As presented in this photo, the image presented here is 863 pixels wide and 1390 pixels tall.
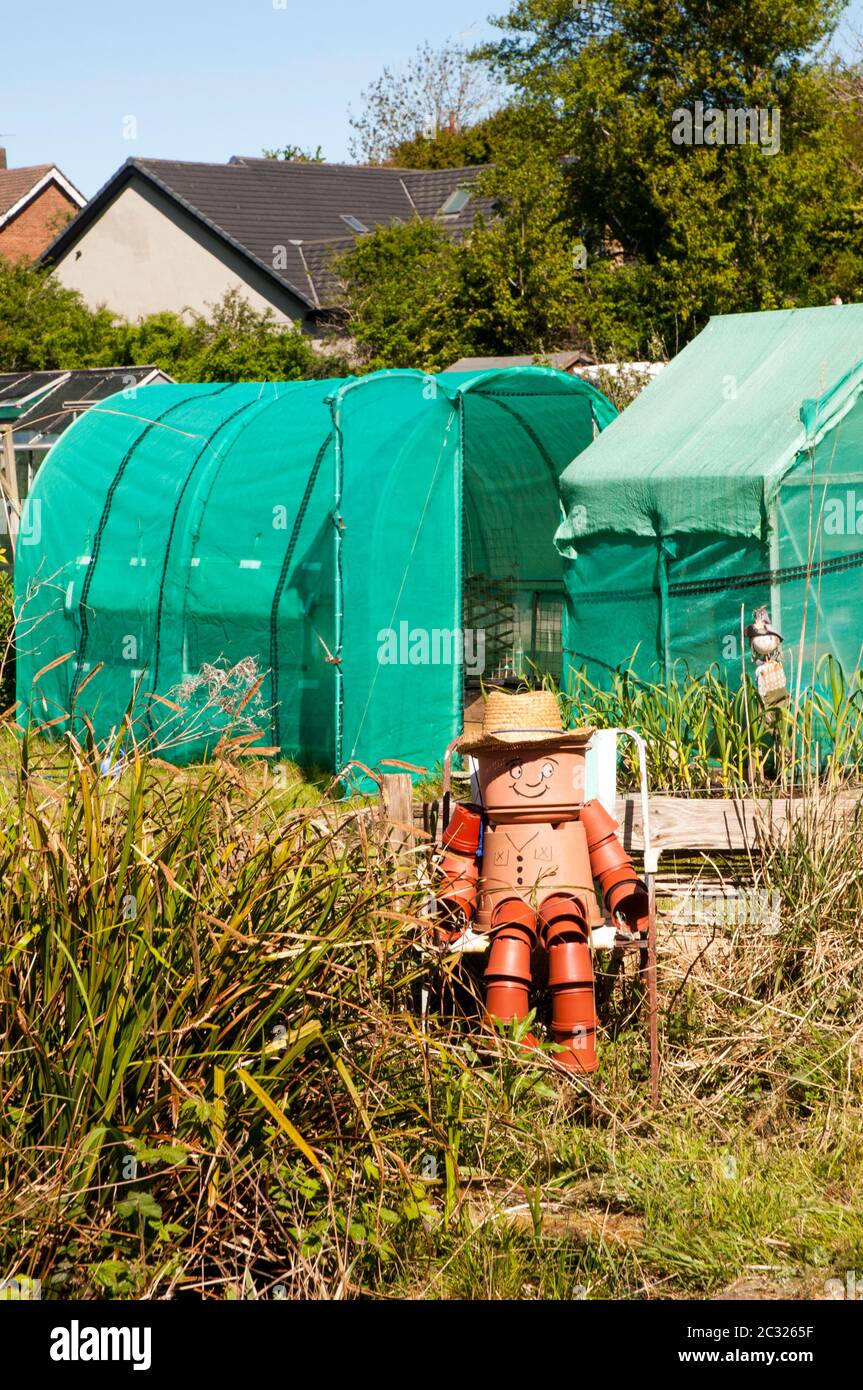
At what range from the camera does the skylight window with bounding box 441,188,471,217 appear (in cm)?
3812

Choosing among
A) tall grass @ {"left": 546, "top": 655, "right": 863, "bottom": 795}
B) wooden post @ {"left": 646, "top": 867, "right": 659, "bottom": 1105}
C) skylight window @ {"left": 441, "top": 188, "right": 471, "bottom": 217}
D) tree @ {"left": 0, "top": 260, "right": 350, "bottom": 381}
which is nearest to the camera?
wooden post @ {"left": 646, "top": 867, "right": 659, "bottom": 1105}

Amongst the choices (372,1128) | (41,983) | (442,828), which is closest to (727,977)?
(442,828)

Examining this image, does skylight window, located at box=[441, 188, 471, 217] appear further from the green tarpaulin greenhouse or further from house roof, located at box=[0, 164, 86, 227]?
the green tarpaulin greenhouse

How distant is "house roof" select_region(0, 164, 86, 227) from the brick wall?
246 millimetres

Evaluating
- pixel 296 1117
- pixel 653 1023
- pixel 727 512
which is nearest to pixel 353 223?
pixel 727 512

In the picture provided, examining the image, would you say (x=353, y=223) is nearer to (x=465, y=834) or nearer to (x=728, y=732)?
(x=728, y=732)

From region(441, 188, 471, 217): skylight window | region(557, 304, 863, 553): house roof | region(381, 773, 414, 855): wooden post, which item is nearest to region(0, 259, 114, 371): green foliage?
region(441, 188, 471, 217): skylight window

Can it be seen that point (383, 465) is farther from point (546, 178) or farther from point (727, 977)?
point (546, 178)

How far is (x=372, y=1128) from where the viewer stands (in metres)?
4.06

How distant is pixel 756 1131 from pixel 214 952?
206 cm

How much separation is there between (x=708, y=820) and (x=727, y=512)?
354cm

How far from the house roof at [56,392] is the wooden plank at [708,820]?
38.7 ft

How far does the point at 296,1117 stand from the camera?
4.09m

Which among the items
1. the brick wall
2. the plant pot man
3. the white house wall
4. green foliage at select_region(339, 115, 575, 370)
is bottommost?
the plant pot man
